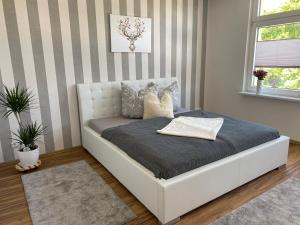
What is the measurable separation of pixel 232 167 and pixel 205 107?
2.69 meters

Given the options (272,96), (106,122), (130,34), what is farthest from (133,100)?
(272,96)

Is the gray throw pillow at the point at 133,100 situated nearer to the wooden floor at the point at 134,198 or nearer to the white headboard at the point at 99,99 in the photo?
the white headboard at the point at 99,99

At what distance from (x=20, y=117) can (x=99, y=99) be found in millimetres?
1044

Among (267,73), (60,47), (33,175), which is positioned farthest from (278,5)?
(33,175)

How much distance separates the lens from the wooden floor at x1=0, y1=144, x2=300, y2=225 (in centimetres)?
186

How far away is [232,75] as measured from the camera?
399 cm

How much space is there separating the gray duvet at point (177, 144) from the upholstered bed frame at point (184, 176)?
0.06 metres

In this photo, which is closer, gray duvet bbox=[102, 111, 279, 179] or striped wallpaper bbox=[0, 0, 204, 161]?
gray duvet bbox=[102, 111, 279, 179]

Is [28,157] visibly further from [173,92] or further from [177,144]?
[173,92]

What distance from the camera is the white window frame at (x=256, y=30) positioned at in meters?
3.19

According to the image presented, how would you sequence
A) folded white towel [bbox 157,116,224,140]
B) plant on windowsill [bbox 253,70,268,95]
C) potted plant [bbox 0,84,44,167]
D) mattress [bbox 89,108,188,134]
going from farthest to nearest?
plant on windowsill [bbox 253,70,268,95] < mattress [bbox 89,108,188,134] < potted plant [bbox 0,84,44,167] < folded white towel [bbox 157,116,224,140]

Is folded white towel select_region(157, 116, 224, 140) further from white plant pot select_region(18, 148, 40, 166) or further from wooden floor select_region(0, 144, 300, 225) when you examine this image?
white plant pot select_region(18, 148, 40, 166)

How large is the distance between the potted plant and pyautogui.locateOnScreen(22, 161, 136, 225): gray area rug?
0.22 m

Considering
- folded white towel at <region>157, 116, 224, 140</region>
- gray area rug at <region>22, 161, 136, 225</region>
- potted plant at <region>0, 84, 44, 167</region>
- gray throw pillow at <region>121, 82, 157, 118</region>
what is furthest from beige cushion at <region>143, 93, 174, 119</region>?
potted plant at <region>0, 84, 44, 167</region>
